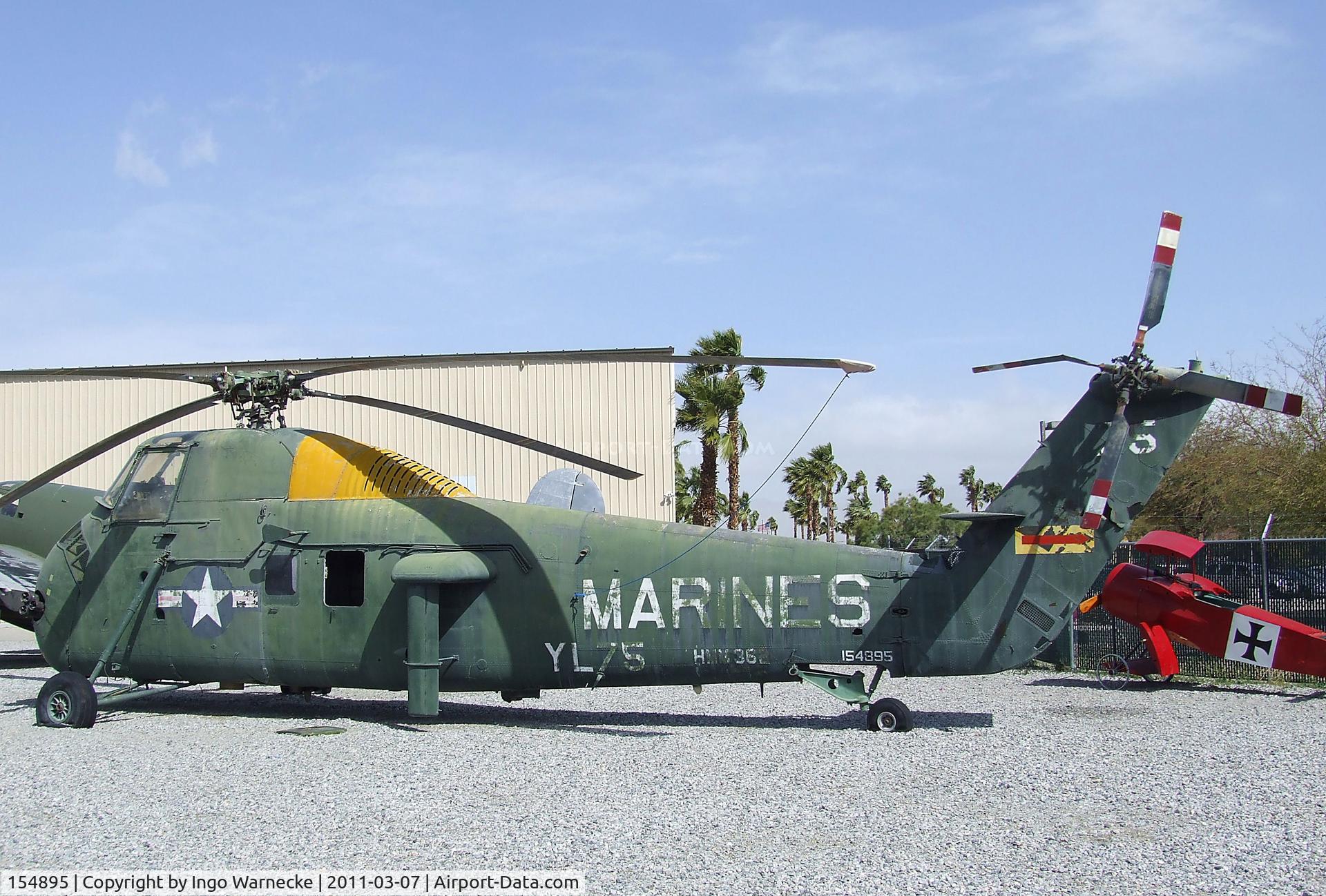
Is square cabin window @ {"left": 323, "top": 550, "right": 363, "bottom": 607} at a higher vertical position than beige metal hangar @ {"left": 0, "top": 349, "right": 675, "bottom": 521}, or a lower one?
lower

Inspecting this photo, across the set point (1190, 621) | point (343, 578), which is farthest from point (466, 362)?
point (1190, 621)

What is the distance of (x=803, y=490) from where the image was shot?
224 feet

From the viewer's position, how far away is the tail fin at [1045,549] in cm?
1026

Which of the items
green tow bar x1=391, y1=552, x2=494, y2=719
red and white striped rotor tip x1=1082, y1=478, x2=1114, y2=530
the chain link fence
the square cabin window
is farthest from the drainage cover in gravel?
the chain link fence

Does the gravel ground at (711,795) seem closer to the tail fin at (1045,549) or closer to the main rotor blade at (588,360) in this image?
the tail fin at (1045,549)

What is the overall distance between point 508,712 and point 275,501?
353cm

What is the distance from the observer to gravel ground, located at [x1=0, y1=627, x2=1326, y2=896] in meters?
6.02

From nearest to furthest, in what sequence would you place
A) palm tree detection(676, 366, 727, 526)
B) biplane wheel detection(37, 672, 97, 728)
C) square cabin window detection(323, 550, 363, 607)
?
biplane wheel detection(37, 672, 97, 728) < square cabin window detection(323, 550, 363, 607) < palm tree detection(676, 366, 727, 526)

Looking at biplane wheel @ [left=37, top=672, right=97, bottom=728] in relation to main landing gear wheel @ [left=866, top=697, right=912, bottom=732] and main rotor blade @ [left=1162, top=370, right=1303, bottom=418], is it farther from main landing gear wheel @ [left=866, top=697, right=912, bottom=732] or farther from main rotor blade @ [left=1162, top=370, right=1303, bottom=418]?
main rotor blade @ [left=1162, top=370, right=1303, bottom=418]

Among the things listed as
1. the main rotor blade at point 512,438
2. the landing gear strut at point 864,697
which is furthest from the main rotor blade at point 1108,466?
the main rotor blade at point 512,438

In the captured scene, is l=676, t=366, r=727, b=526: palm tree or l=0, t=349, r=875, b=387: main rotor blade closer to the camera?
l=0, t=349, r=875, b=387: main rotor blade

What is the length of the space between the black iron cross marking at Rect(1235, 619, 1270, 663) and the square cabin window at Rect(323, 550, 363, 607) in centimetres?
1038

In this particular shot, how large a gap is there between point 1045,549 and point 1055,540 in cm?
13

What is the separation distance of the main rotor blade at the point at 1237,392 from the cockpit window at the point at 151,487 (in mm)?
10487
